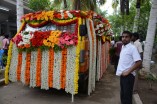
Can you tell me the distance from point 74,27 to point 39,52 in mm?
1346

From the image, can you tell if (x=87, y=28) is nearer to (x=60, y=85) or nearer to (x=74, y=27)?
(x=74, y=27)

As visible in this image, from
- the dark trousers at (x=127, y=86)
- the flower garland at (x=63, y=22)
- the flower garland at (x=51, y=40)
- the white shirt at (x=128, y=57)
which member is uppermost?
the flower garland at (x=63, y=22)

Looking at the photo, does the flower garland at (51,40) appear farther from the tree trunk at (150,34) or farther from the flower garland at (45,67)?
the tree trunk at (150,34)

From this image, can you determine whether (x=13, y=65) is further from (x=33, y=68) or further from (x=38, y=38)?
(x=38, y=38)

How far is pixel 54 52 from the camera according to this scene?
8.10 meters

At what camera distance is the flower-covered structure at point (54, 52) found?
799 cm

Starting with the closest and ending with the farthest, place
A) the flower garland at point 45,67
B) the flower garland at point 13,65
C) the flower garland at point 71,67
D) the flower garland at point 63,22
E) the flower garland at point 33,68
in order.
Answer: the flower garland at point 71,67
the flower garland at point 45,67
the flower garland at point 33,68
the flower garland at point 13,65
the flower garland at point 63,22

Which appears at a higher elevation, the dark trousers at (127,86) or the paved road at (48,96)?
the dark trousers at (127,86)

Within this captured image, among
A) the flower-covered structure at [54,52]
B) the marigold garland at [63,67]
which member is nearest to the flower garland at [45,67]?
the flower-covered structure at [54,52]

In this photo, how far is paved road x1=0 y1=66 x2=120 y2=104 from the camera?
26.7 ft

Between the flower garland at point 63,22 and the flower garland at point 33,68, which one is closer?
the flower garland at point 33,68

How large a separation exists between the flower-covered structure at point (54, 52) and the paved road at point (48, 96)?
385 mm

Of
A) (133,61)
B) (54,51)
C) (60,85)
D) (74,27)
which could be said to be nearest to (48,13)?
(74,27)

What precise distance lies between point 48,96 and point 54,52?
1.47 meters
